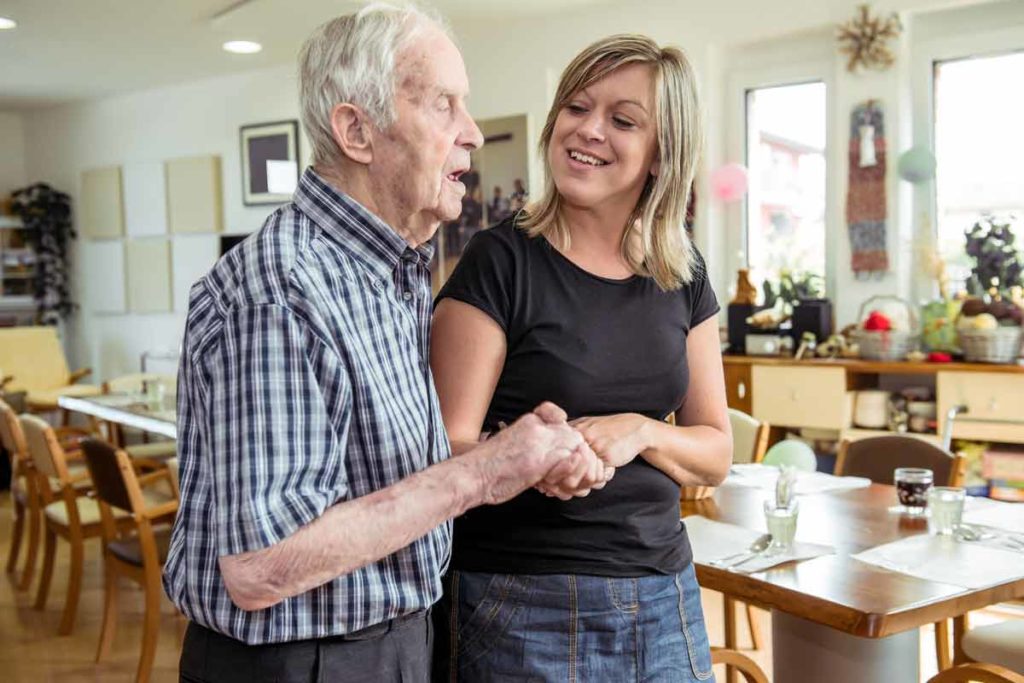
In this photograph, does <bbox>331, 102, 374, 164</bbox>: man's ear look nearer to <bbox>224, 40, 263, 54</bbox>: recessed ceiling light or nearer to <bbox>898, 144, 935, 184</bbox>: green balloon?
<bbox>898, 144, 935, 184</bbox>: green balloon

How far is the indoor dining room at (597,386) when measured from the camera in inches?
42.8

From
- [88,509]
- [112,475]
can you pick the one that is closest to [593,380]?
[112,475]

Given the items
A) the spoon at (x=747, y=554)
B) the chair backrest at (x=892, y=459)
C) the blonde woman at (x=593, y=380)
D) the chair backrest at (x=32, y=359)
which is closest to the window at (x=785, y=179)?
the chair backrest at (x=892, y=459)

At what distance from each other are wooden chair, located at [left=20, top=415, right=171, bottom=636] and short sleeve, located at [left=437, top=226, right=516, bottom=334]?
3116mm

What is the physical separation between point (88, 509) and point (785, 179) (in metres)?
3.69

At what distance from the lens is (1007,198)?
15.4ft

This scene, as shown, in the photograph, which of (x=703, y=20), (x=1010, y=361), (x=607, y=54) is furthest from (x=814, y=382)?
(x=607, y=54)

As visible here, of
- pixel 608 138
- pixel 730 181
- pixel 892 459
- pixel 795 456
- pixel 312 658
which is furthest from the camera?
pixel 730 181

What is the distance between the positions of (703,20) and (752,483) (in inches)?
129

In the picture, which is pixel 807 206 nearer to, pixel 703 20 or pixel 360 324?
pixel 703 20

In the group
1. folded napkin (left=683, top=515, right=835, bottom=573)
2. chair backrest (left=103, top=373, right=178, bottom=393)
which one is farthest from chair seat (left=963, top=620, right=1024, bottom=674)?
chair backrest (left=103, top=373, right=178, bottom=393)

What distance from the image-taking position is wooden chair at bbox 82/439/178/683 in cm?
345

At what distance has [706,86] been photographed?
5.37 metres

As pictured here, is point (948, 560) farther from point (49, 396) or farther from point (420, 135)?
point (49, 396)
